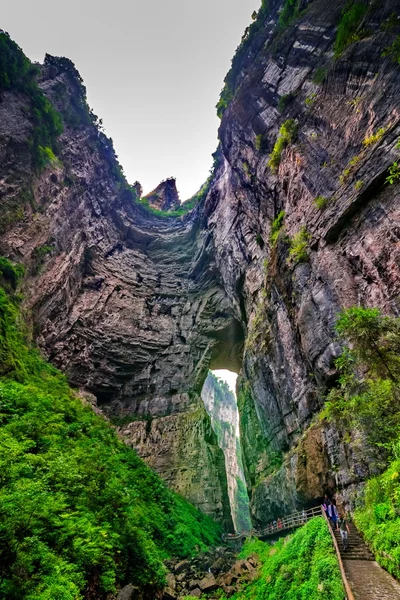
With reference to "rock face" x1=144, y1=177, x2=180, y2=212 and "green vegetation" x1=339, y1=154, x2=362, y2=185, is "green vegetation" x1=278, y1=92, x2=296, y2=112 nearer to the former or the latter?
"green vegetation" x1=339, y1=154, x2=362, y2=185

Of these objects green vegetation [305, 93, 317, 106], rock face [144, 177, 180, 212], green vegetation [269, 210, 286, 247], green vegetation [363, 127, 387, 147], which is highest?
rock face [144, 177, 180, 212]

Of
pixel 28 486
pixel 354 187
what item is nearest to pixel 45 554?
pixel 28 486

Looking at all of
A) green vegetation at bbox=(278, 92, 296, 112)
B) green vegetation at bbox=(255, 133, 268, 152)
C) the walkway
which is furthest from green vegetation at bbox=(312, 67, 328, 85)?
the walkway

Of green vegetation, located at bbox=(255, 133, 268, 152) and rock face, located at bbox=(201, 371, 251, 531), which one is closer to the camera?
green vegetation, located at bbox=(255, 133, 268, 152)

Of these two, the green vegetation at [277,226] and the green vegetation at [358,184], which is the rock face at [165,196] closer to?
the green vegetation at [277,226]

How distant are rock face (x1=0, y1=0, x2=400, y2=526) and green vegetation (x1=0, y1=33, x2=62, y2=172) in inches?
39.3

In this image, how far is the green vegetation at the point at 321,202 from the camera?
15516mm

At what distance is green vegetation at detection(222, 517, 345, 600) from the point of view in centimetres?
638

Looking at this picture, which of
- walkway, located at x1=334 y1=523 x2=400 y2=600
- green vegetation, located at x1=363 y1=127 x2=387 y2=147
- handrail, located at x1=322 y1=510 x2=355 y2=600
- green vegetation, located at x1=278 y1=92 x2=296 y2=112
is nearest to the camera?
handrail, located at x1=322 y1=510 x2=355 y2=600

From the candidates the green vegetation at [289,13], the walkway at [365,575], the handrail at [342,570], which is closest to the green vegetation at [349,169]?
the handrail at [342,570]

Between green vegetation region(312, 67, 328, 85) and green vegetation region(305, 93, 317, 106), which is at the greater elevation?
green vegetation region(312, 67, 328, 85)

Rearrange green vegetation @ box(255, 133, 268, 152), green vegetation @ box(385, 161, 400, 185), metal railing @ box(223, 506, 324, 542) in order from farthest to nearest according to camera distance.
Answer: green vegetation @ box(255, 133, 268, 152)
metal railing @ box(223, 506, 324, 542)
green vegetation @ box(385, 161, 400, 185)

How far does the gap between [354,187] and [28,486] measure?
590 inches

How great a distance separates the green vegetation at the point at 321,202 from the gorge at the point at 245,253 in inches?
3.1
